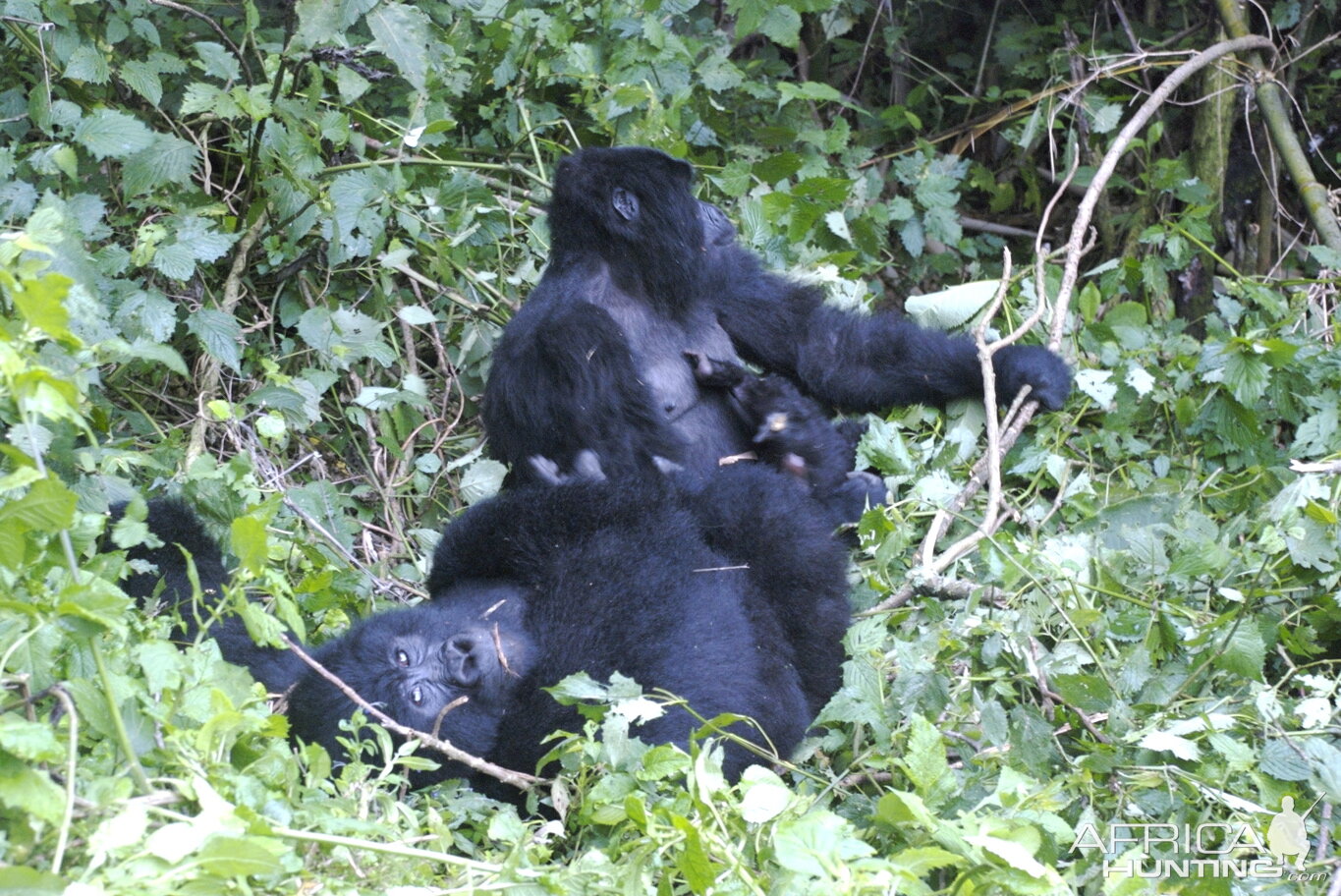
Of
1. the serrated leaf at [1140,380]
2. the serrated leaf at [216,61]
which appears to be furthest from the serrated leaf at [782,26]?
the serrated leaf at [216,61]

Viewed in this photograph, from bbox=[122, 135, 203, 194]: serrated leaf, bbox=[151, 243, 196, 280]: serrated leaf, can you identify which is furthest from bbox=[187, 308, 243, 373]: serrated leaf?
bbox=[122, 135, 203, 194]: serrated leaf

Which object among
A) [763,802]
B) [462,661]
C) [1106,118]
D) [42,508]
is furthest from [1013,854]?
[1106,118]

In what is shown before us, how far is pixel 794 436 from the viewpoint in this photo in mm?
3852

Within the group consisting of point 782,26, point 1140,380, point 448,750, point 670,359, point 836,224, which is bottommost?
point 1140,380

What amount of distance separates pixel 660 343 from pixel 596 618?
1237 mm

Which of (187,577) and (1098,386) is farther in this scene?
(1098,386)

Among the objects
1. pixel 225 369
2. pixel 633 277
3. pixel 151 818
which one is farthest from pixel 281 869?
pixel 225 369

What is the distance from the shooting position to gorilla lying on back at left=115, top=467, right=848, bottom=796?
9.50ft

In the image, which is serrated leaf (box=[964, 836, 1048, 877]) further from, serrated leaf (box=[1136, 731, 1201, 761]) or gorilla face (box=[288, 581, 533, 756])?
gorilla face (box=[288, 581, 533, 756])

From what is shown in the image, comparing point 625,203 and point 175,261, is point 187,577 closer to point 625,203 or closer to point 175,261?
point 175,261

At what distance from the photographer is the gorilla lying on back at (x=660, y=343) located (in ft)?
12.0

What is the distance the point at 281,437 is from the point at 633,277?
46.8 inches

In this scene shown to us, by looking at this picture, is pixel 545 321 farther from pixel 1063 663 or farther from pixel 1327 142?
pixel 1327 142

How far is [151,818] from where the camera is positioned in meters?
1.74
